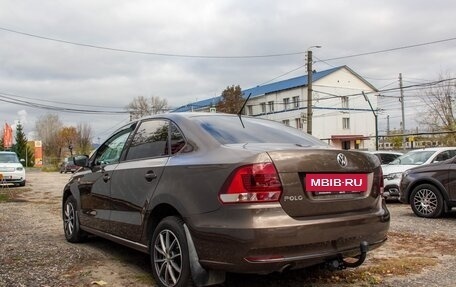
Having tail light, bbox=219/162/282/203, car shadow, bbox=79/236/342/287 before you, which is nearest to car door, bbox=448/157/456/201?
car shadow, bbox=79/236/342/287

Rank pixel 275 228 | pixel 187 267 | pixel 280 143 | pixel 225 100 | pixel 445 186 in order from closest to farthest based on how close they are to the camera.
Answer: pixel 275 228
pixel 187 267
pixel 280 143
pixel 445 186
pixel 225 100

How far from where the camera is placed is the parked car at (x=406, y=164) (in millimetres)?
12984

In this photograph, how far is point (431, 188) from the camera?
9.39 metres

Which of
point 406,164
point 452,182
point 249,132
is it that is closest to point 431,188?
point 452,182

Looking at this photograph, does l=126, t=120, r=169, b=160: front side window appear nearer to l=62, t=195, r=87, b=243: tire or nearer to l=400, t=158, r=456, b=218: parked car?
l=62, t=195, r=87, b=243: tire

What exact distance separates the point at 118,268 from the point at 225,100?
175 feet

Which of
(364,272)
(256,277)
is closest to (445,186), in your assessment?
(364,272)

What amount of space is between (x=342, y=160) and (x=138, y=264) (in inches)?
108

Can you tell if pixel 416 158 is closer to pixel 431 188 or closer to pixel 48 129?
pixel 431 188

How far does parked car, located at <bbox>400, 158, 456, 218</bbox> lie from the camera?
9055mm

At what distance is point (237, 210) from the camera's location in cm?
367

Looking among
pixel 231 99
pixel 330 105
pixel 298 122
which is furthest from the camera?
pixel 231 99

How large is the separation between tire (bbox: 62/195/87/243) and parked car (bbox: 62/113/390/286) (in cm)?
164

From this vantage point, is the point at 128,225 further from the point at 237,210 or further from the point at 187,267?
the point at 237,210
